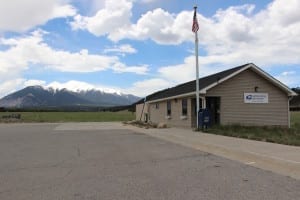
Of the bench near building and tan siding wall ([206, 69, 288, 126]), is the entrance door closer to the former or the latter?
the bench near building

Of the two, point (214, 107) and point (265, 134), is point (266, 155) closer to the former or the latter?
point (265, 134)

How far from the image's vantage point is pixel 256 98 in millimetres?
26484

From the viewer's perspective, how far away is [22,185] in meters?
8.18

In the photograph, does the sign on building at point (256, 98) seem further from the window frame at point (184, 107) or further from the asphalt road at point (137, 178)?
the asphalt road at point (137, 178)

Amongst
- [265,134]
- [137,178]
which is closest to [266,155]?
[137,178]

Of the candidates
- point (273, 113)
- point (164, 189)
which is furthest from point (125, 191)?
point (273, 113)

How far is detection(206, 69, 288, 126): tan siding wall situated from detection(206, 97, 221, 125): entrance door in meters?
0.66

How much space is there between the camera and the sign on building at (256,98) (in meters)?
26.3

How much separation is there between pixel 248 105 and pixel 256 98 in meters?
0.72

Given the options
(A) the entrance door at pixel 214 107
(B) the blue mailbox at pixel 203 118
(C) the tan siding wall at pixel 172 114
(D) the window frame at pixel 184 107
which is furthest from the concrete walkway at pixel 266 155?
(D) the window frame at pixel 184 107

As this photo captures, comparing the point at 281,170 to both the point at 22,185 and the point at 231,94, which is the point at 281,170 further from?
the point at 231,94

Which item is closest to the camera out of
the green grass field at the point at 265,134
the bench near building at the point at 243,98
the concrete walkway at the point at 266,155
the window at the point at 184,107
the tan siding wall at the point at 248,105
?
the concrete walkway at the point at 266,155

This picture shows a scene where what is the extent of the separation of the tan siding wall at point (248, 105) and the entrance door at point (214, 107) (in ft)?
2.16

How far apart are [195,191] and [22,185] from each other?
3439 mm
